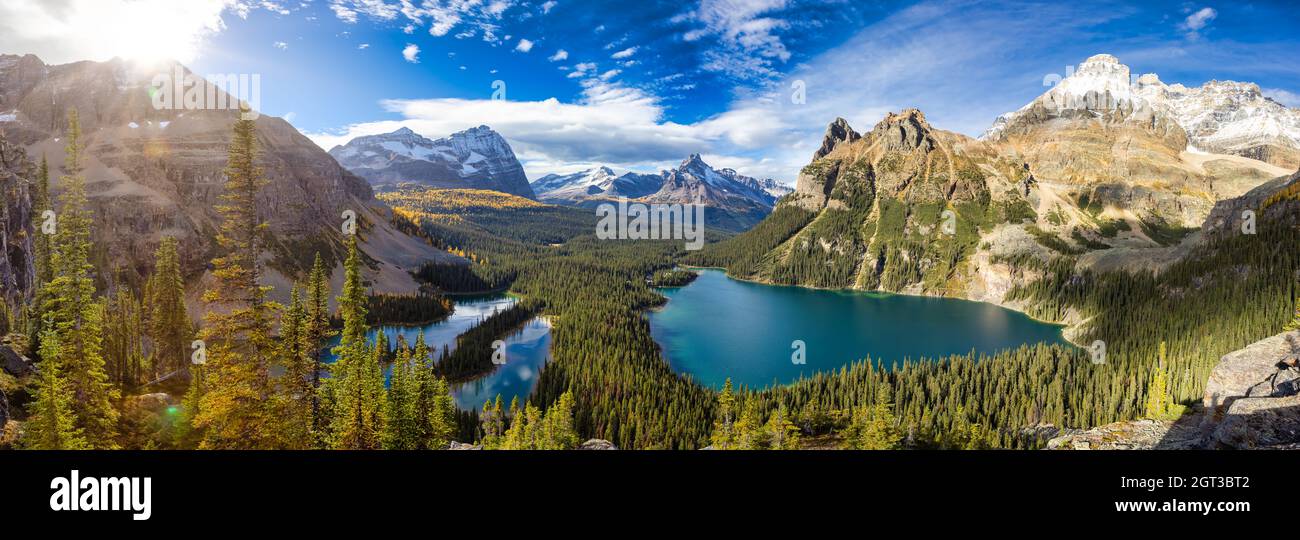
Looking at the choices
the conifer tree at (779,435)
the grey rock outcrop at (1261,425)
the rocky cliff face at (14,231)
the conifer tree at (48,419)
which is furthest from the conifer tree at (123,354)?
the grey rock outcrop at (1261,425)

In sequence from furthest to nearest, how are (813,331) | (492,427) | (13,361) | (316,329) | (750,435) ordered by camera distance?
(813,331), (492,427), (750,435), (13,361), (316,329)

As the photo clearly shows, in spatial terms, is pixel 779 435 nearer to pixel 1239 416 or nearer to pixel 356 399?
pixel 1239 416

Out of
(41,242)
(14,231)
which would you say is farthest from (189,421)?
(41,242)

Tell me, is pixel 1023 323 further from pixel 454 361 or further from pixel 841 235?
pixel 454 361

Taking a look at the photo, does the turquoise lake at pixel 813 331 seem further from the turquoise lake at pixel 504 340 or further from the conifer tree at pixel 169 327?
the conifer tree at pixel 169 327

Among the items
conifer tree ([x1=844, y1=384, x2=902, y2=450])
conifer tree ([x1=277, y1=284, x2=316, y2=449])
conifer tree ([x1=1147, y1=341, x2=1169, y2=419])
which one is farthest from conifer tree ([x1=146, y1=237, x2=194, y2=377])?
conifer tree ([x1=1147, y1=341, x2=1169, y2=419])
